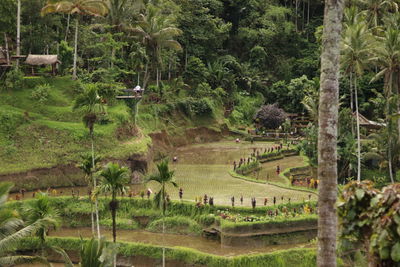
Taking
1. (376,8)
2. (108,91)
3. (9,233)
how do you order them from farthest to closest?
1. (376,8)
2. (108,91)
3. (9,233)

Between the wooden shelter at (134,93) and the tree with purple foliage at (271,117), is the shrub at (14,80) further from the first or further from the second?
the tree with purple foliage at (271,117)

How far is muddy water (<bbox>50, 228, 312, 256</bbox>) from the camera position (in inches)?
821

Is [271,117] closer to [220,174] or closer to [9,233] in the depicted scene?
[220,174]

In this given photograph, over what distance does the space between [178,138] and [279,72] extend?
19.5 m

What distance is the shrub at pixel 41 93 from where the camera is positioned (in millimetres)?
32188

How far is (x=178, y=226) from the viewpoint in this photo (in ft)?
75.8

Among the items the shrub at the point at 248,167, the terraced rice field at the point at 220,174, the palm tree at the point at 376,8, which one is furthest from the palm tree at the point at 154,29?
the palm tree at the point at 376,8

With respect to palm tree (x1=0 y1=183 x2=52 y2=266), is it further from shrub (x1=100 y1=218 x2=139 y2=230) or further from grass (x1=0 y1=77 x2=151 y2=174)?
grass (x1=0 y1=77 x2=151 y2=174)

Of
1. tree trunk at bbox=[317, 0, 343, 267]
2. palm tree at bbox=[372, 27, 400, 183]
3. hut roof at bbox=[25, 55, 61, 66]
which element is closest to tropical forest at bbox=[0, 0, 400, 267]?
tree trunk at bbox=[317, 0, 343, 267]

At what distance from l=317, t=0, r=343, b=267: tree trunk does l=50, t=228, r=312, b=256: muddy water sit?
1483cm

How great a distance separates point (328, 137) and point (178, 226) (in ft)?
58.5

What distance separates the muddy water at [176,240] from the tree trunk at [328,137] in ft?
48.7

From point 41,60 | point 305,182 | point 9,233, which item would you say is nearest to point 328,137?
point 9,233

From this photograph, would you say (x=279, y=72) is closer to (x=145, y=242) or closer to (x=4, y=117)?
(x=4, y=117)
